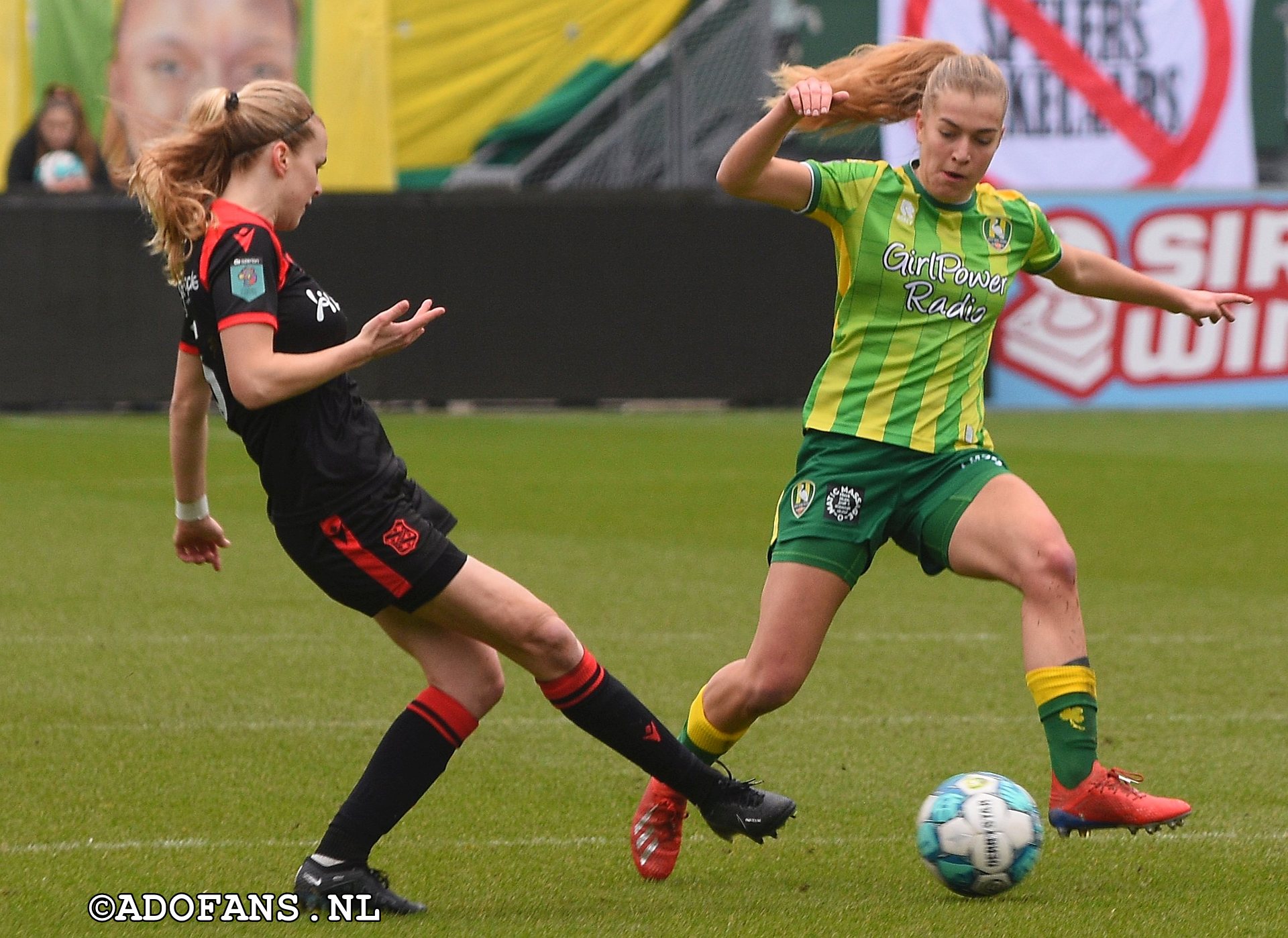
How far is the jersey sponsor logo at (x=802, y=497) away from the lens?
530 centimetres

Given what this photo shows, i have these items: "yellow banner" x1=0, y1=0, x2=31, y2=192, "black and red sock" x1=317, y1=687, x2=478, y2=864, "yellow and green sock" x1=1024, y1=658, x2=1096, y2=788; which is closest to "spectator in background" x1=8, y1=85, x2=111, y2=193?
"yellow banner" x1=0, y1=0, x2=31, y2=192

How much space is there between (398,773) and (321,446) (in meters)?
0.79

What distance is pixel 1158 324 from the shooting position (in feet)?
68.0

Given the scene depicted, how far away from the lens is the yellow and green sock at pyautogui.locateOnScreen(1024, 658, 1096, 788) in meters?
4.96

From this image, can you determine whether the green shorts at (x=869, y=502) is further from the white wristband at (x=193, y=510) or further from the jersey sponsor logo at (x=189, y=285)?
the jersey sponsor logo at (x=189, y=285)

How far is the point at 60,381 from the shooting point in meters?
18.9

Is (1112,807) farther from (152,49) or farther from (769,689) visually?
(152,49)

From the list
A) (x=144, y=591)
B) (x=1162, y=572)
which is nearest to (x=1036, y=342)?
(x=1162, y=572)

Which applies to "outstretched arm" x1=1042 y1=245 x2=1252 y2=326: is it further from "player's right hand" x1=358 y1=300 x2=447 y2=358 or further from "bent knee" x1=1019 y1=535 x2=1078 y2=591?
"player's right hand" x1=358 y1=300 x2=447 y2=358

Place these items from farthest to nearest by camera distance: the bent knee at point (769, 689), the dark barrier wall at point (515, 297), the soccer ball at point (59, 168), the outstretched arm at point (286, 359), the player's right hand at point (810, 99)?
1. the soccer ball at point (59, 168)
2. the dark barrier wall at point (515, 297)
3. the bent knee at point (769, 689)
4. the player's right hand at point (810, 99)
5. the outstretched arm at point (286, 359)

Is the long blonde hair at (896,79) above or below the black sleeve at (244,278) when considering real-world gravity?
above

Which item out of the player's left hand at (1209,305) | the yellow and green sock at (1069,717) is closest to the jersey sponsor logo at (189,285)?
the yellow and green sock at (1069,717)

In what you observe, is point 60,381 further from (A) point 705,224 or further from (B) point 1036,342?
(B) point 1036,342

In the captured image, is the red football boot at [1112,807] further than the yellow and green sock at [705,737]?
No
